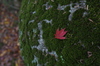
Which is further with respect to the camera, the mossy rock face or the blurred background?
the blurred background

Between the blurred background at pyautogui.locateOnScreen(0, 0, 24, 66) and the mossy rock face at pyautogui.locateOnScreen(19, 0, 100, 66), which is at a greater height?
the mossy rock face at pyautogui.locateOnScreen(19, 0, 100, 66)

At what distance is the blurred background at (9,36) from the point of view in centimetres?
399

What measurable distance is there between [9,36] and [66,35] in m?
3.27

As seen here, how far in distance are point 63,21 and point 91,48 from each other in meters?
0.44

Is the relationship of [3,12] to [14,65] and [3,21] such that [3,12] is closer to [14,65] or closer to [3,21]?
[3,21]

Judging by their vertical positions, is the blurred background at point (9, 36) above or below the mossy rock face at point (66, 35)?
below

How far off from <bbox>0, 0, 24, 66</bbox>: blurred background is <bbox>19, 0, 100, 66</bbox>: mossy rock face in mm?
2056

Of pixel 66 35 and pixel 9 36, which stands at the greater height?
pixel 66 35

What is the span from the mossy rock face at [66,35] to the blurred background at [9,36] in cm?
206

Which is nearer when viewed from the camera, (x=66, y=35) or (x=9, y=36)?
(x=66, y=35)

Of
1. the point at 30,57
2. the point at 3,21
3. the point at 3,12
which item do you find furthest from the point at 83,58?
the point at 3,12

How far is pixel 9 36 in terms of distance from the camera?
4562 millimetres

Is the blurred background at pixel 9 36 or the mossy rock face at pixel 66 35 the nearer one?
the mossy rock face at pixel 66 35

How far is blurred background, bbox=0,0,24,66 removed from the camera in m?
3.99
